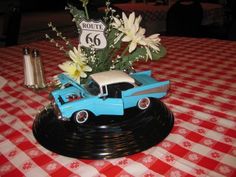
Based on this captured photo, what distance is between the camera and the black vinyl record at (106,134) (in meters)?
0.66

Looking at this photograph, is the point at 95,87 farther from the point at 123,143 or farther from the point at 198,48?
the point at 198,48

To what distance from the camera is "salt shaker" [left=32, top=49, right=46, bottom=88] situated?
1149 mm

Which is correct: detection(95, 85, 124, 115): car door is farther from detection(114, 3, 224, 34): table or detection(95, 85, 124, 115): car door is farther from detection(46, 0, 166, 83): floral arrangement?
detection(114, 3, 224, 34): table

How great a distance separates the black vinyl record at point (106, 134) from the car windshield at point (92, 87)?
0.08 metres

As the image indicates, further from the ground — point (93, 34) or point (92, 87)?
point (93, 34)

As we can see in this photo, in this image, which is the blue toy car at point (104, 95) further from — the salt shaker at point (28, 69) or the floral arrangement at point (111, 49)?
the salt shaker at point (28, 69)

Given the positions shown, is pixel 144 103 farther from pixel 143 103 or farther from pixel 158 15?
pixel 158 15

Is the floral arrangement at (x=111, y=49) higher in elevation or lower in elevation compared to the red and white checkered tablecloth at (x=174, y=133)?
higher

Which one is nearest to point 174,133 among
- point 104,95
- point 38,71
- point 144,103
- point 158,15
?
point 144,103

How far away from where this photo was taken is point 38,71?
1.16 metres

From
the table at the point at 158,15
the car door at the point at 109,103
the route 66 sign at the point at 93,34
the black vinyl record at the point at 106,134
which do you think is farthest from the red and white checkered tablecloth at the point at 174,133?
the table at the point at 158,15

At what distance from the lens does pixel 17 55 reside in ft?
5.55

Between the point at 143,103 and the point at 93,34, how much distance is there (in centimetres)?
25

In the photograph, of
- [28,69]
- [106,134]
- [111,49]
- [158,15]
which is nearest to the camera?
[106,134]
